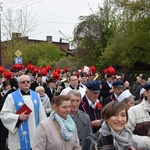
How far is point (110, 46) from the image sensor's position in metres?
28.0

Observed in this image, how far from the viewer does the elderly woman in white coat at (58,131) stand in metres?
3.74

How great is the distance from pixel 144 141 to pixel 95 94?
163 cm

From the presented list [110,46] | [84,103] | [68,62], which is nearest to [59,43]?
[68,62]

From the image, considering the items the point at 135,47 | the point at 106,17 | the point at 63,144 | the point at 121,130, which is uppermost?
the point at 106,17

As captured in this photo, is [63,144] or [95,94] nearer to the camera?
[63,144]

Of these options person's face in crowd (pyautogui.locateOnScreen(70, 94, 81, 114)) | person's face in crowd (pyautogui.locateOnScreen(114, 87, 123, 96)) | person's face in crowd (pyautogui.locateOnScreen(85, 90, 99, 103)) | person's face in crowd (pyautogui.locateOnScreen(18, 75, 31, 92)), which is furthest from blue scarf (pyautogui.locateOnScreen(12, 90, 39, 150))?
person's face in crowd (pyautogui.locateOnScreen(114, 87, 123, 96))

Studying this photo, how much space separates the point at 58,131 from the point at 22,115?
7.26 feet

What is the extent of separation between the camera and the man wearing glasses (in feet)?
19.5

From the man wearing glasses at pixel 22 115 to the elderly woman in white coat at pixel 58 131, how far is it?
2033 millimetres

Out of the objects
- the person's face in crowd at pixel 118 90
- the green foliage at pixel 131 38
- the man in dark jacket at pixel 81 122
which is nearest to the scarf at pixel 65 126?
the man in dark jacket at pixel 81 122

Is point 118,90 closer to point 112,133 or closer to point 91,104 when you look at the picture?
point 91,104

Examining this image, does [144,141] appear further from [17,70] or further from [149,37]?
[149,37]

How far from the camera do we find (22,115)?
591cm

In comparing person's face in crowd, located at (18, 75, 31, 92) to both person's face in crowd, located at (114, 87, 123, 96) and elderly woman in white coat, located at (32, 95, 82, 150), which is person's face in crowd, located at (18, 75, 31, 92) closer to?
person's face in crowd, located at (114, 87, 123, 96)
